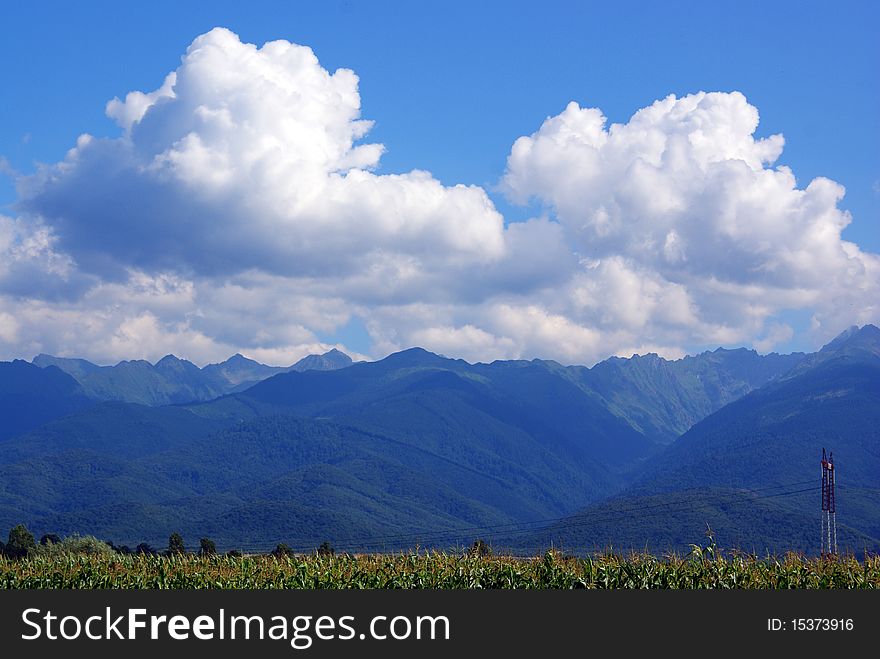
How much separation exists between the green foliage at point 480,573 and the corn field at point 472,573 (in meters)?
0.05

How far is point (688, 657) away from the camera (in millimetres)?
33875

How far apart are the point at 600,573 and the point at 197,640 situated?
56.8 ft

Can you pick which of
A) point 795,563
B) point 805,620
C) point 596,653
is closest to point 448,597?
point 596,653

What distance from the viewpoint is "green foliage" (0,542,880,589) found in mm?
40500

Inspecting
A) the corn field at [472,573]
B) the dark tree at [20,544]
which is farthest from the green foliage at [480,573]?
the dark tree at [20,544]

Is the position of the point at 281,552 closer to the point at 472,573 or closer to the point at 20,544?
the point at 472,573

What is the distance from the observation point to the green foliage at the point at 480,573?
133 ft

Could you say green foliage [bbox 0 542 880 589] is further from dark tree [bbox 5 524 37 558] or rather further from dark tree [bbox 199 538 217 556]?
dark tree [bbox 5 524 37 558]

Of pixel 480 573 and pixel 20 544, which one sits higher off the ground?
pixel 20 544

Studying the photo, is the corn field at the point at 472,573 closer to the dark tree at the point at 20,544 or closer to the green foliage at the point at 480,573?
the green foliage at the point at 480,573

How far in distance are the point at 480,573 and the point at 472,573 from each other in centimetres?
46

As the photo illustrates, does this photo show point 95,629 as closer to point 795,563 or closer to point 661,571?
point 661,571

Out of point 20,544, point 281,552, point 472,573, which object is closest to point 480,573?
point 472,573

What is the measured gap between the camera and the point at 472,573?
43.2 metres
